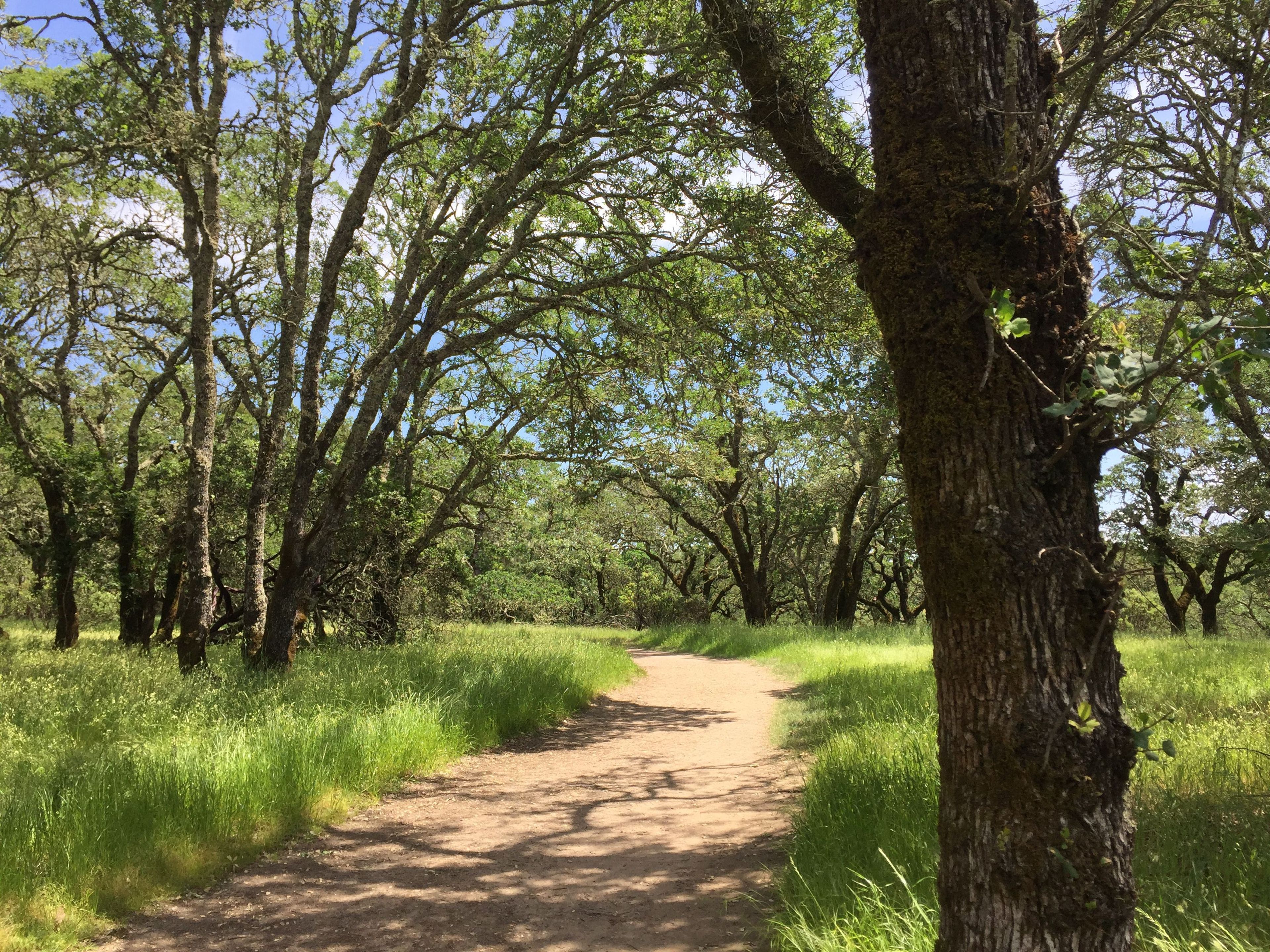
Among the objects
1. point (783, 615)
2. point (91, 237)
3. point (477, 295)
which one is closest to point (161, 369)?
point (91, 237)

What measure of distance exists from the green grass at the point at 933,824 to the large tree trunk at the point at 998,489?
3.30ft

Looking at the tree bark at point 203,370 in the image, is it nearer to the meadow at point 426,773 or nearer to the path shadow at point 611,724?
the meadow at point 426,773

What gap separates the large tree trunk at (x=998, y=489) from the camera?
185 centimetres

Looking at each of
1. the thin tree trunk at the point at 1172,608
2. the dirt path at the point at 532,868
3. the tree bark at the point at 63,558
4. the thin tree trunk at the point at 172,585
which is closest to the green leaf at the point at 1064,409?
the dirt path at the point at 532,868

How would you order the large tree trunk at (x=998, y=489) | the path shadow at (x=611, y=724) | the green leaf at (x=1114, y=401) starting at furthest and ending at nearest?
the path shadow at (x=611, y=724) < the large tree trunk at (x=998, y=489) < the green leaf at (x=1114, y=401)

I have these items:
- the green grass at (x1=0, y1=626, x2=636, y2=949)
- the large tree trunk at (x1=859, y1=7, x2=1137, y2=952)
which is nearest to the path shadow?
the green grass at (x1=0, y1=626, x2=636, y2=949)

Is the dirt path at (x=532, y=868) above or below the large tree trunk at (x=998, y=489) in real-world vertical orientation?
below

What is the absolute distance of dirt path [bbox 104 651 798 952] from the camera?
140 inches

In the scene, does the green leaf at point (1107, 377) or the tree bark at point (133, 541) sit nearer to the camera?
the green leaf at point (1107, 377)

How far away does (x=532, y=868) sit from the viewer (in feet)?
14.6

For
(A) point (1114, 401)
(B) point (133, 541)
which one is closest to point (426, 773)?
(A) point (1114, 401)

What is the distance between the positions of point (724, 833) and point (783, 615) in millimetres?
34963

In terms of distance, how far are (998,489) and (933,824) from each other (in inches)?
102

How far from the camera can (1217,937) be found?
2605mm
